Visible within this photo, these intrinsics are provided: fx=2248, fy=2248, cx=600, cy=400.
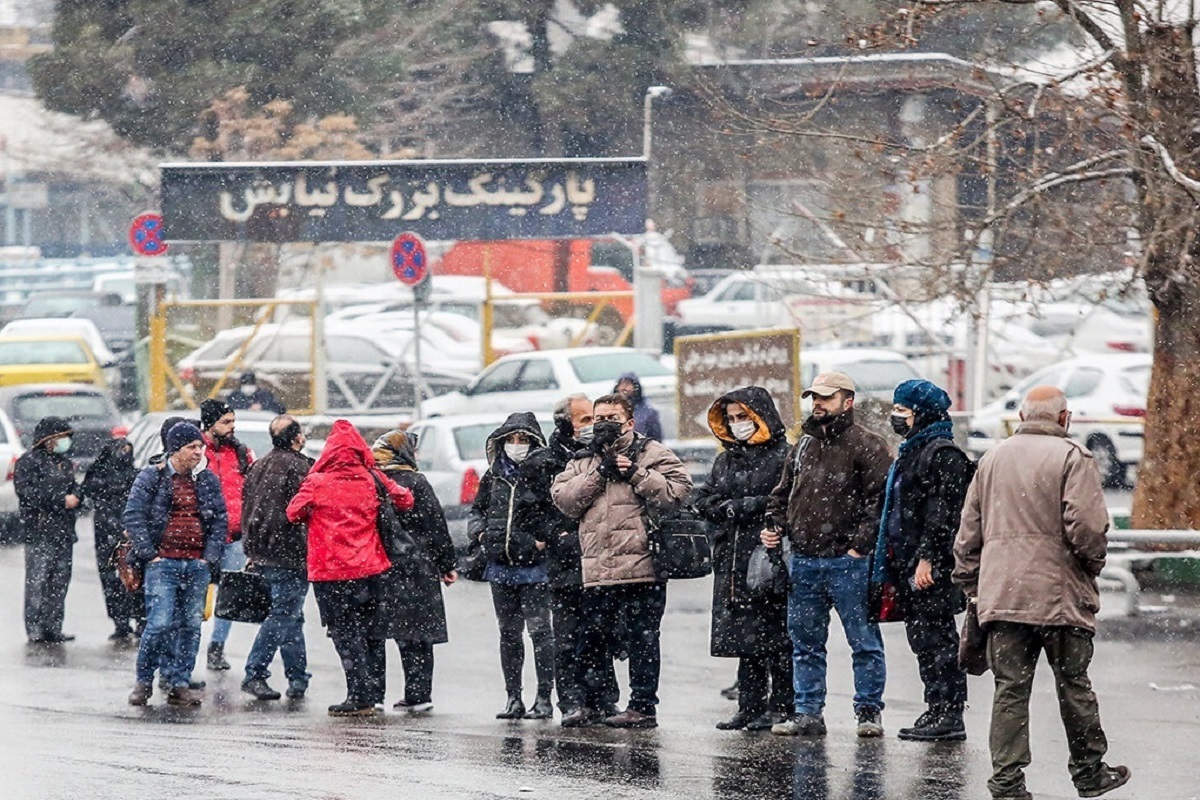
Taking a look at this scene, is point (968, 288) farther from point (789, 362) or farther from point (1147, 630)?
point (789, 362)

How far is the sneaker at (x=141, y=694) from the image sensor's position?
12273 millimetres

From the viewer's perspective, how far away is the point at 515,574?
11391 millimetres

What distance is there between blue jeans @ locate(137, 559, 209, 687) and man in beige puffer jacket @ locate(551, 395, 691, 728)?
2505 millimetres

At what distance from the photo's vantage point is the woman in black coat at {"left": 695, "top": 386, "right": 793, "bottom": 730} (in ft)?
34.8

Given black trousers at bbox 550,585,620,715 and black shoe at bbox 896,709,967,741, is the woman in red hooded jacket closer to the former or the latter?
black trousers at bbox 550,585,620,715

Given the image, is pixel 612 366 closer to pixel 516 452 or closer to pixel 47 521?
pixel 47 521

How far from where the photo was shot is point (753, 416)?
10.6 metres

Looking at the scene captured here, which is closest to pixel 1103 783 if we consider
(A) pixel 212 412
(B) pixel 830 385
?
(B) pixel 830 385

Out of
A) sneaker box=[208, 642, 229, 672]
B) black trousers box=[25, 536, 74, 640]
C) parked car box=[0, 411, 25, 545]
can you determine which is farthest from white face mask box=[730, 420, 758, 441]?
parked car box=[0, 411, 25, 545]

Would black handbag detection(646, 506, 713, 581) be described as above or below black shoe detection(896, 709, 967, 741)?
above

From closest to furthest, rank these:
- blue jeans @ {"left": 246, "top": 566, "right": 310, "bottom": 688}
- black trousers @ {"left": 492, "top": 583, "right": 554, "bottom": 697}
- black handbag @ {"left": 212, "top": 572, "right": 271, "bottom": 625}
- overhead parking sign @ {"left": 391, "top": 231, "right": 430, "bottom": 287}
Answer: black trousers @ {"left": 492, "top": 583, "right": 554, "bottom": 697}, blue jeans @ {"left": 246, "top": 566, "right": 310, "bottom": 688}, black handbag @ {"left": 212, "top": 572, "right": 271, "bottom": 625}, overhead parking sign @ {"left": 391, "top": 231, "right": 430, "bottom": 287}

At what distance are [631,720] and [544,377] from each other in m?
16.6

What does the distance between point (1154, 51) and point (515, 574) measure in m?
6.39

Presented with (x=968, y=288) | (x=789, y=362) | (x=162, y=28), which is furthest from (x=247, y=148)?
(x=968, y=288)
